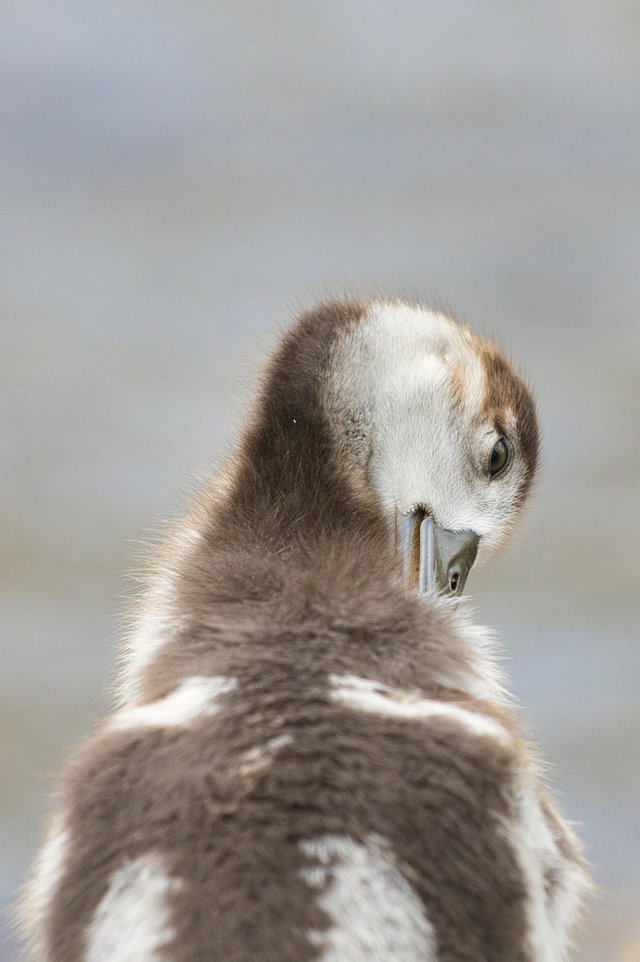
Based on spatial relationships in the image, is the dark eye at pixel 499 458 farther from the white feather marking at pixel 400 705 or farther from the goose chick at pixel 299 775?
the white feather marking at pixel 400 705

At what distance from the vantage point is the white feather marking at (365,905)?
2396 mm

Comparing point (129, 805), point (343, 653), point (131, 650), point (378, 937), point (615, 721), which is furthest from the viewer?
point (615, 721)

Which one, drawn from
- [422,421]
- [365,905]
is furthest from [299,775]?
[422,421]

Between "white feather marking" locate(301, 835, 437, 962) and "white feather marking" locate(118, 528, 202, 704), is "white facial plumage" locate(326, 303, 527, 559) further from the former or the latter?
"white feather marking" locate(301, 835, 437, 962)

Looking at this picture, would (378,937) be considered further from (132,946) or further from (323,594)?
(323,594)

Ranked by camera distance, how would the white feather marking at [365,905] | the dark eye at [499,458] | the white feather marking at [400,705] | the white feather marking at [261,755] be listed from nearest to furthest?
the white feather marking at [365,905], the white feather marking at [261,755], the white feather marking at [400,705], the dark eye at [499,458]

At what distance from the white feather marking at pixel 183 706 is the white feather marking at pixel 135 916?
0.73 feet

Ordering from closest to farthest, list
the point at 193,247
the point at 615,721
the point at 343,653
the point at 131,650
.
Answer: the point at 343,653, the point at 131,650, the point at 615,721, the point at 193,247

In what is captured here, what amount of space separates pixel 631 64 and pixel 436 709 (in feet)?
15.2

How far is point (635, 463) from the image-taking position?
596 centimetres

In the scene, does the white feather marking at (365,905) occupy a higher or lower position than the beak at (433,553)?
lower

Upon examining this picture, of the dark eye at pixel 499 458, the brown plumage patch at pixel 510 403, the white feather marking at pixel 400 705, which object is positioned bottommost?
the white feather marking at pixel 400 705

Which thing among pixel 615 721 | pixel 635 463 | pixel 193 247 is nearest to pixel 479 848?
pixel 615 721

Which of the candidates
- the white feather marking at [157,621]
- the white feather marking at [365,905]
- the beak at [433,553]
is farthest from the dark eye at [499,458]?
the white feather marking at [365,905]
